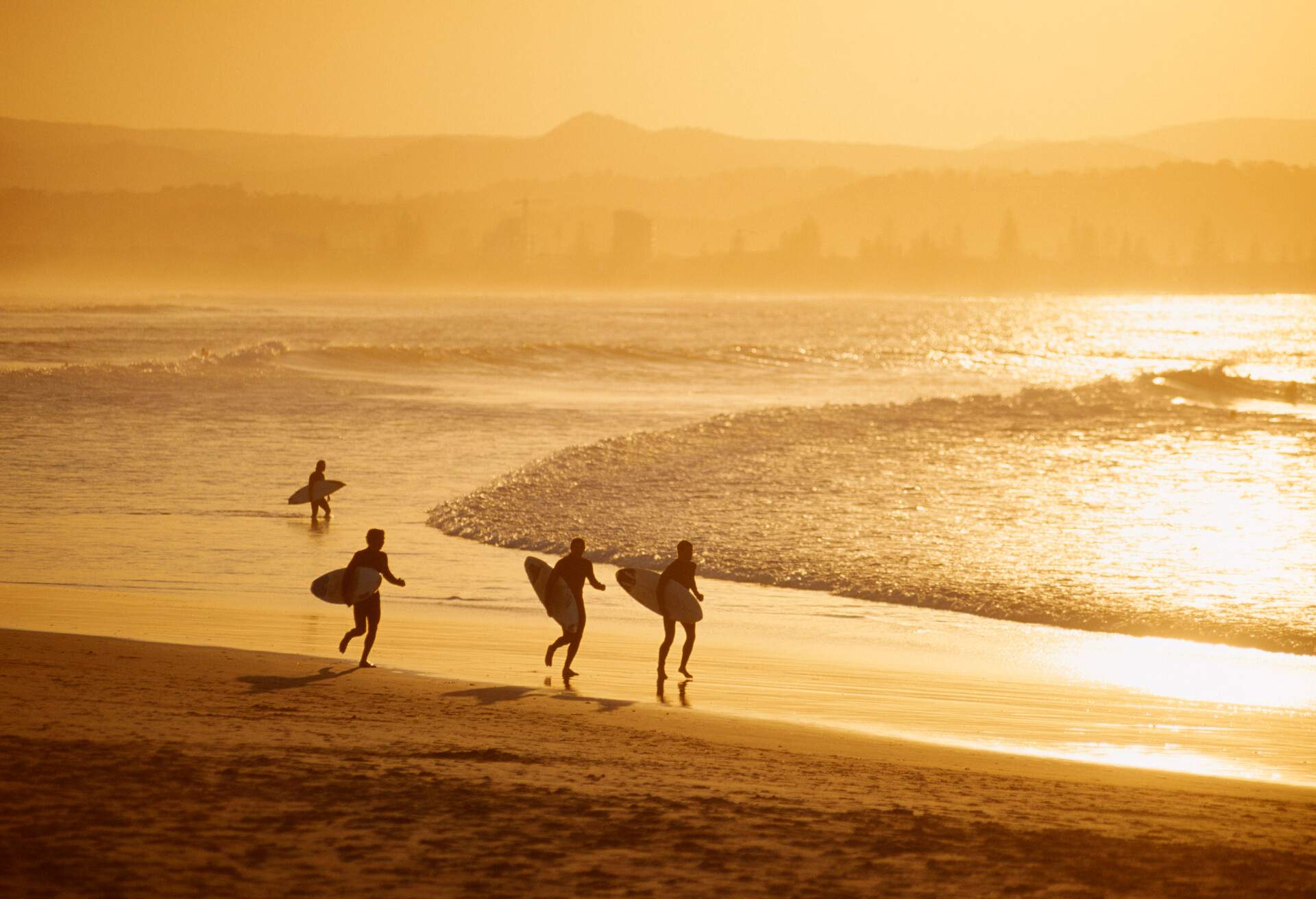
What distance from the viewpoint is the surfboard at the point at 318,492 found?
1948cm

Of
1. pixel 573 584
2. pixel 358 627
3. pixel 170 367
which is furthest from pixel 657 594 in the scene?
pixel 170 367

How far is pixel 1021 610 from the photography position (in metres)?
14.5

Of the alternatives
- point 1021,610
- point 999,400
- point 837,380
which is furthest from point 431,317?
→ point 1021,610

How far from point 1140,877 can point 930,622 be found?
766 centimetres

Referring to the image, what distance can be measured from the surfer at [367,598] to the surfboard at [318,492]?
8081 millimetres

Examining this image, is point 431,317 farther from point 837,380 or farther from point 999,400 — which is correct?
point 999,400

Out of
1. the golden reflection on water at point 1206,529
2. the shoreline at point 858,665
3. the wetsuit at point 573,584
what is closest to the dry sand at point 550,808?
the shoreline at point 858,665

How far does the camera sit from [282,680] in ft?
33.3

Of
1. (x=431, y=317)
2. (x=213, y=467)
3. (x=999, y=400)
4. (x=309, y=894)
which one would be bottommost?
(x=309, y=894)

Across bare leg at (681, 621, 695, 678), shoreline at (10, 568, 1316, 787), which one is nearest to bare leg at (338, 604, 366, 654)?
shoreline at (10, 568, 1316, 787)

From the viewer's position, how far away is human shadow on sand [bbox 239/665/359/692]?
32.3 feet

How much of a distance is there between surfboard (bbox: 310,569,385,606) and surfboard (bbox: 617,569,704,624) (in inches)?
90.2

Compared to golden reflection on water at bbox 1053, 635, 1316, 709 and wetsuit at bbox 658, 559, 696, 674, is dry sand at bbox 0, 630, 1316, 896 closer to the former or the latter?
wetsuit at bbox 658, 559, 696, 674

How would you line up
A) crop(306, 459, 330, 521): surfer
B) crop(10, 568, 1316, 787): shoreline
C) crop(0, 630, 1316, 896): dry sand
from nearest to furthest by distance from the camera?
1. crop(0, 630, 1316, 896): dry sand
2. crop(10, 568, 1316, 787): shoreline
3. crop(306, 459, 330, 521): surfer
